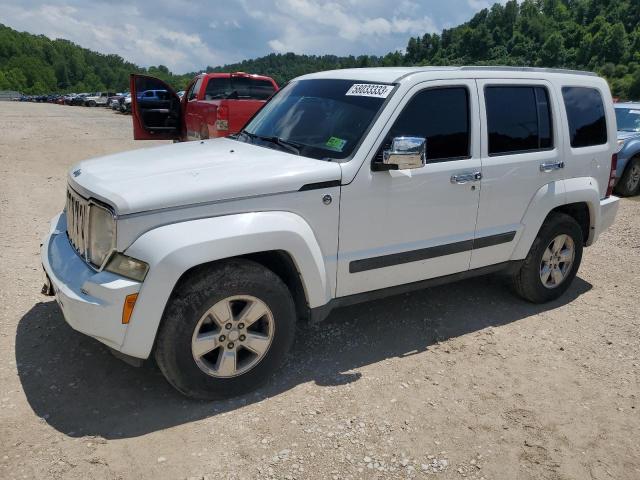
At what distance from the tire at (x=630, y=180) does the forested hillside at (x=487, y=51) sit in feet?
205

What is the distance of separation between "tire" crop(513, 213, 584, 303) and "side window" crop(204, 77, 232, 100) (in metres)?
7.97

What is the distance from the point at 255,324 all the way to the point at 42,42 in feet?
569

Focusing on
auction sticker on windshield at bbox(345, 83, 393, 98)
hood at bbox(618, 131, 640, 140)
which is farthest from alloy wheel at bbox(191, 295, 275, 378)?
hood at bbox(618, 131, 640, 140)

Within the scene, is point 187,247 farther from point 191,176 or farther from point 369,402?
point 369,402

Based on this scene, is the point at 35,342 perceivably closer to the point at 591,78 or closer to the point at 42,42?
the point at 591,78

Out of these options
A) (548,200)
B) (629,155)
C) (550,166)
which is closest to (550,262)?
(548,200)

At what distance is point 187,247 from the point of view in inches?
112

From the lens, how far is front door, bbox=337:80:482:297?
351cm

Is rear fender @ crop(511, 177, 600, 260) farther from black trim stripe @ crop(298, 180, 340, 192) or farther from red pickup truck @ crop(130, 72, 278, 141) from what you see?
red pickup truck @ crop(130, 72, 278, 141)

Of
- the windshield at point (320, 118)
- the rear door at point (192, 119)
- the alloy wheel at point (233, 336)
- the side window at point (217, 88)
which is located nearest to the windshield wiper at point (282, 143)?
the windshield at point (320, 118)

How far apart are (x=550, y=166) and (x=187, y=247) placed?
3.11m

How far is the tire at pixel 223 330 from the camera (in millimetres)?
3012

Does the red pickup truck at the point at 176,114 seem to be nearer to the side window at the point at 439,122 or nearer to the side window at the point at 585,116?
the side window at the point at 439,122

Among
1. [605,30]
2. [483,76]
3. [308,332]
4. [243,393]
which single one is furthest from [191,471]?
[605,30]
